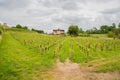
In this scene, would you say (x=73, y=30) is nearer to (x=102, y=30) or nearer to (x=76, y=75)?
(x=102, y=30)

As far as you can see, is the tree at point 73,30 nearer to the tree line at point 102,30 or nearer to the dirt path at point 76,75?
the tree line at point 102,30

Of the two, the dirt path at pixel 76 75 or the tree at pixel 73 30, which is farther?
the tree at pixel 73 30

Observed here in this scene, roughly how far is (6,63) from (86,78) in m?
7.66

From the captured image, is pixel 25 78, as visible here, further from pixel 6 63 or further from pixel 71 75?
pixel 6 63

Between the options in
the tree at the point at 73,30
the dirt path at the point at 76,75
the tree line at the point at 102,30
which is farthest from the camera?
the tree at the point at 73,30

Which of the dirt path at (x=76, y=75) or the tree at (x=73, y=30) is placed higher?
the tree at (x=73, y=30)

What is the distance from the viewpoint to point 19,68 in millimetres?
15914

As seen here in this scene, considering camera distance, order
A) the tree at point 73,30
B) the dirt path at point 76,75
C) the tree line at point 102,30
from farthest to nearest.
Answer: the tree at point 73,30, the tree line at point 102,30, the dirt path at point 76,75

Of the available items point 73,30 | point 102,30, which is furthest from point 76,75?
point 102,30

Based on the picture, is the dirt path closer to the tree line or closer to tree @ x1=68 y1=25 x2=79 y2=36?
the tree line

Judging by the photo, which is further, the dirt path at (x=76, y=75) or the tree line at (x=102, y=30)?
the tree line at (x=102, y=30)

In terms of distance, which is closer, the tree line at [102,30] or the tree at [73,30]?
the tree line at [102,30]

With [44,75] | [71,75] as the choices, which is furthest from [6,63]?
[71,75]

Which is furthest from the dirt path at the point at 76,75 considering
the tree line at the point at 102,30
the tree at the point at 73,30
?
the tree at the point at 73,30
